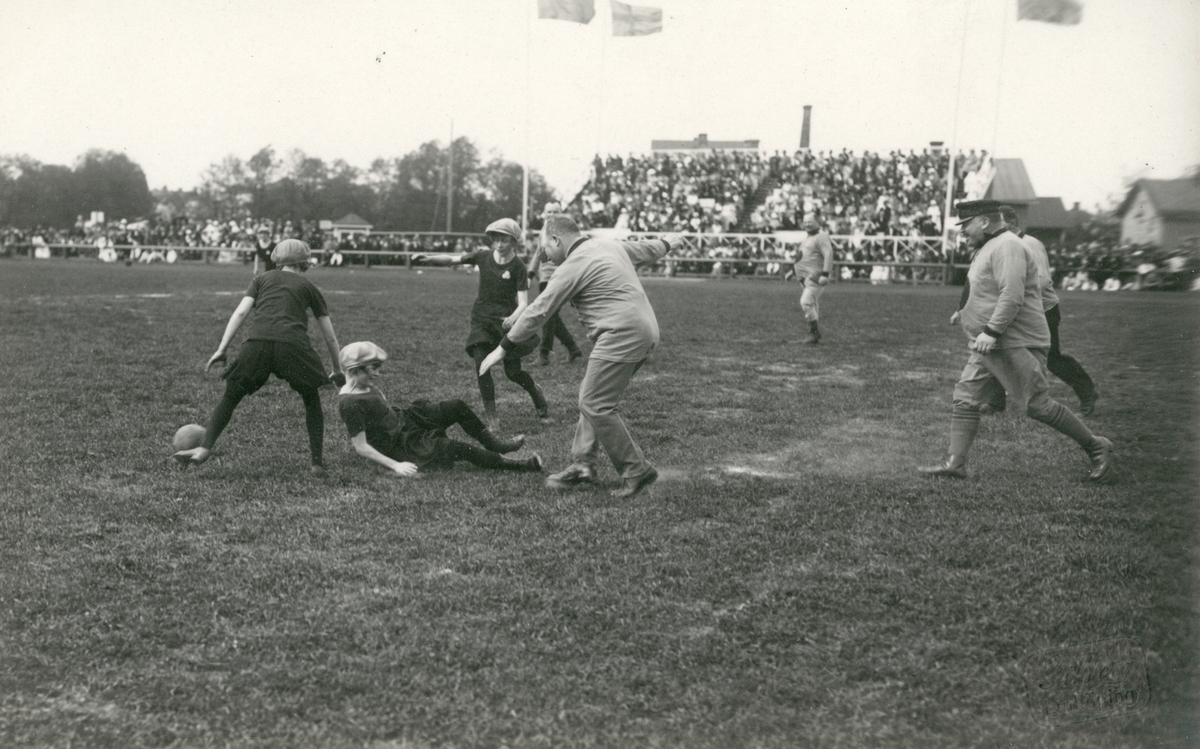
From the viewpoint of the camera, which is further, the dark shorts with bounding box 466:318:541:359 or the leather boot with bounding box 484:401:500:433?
the dark shorts with bounding box 466:318:541:359

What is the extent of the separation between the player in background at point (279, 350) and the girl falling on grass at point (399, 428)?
7.1 inches

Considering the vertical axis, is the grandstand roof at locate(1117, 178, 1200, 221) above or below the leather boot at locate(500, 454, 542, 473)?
above

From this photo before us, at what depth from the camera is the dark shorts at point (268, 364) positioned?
6.57 m

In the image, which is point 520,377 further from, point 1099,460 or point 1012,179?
point 1012,179

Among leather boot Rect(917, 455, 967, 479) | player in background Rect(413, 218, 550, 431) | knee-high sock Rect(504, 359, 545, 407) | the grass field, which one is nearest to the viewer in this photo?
the grass field

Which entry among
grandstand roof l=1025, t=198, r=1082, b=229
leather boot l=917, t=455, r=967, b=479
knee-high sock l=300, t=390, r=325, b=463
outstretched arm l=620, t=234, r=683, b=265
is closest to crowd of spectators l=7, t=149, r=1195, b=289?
grandstand roof l=1025, t=198, r=1082, b=229

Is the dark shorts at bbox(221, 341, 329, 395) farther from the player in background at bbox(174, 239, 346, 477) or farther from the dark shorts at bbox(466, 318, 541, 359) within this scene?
the dark shorts at bbox(466, 318, 541, 359)

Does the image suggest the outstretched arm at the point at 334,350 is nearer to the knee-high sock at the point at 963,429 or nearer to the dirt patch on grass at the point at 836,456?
the dirt patch on grass at the point at 836,456

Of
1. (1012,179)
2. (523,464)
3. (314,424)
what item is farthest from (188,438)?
(1012,179)

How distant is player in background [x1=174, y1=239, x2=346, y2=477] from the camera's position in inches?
259

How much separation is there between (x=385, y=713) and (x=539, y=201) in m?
64.5

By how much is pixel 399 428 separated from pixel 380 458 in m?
0.26

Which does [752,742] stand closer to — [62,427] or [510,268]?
[510,268]

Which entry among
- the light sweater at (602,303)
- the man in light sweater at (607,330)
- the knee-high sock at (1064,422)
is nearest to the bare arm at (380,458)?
the man in light sweater at (607,330)
